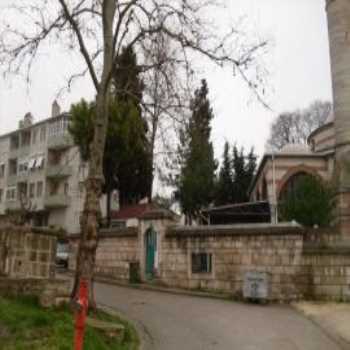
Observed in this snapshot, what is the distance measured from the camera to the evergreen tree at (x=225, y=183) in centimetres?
3623

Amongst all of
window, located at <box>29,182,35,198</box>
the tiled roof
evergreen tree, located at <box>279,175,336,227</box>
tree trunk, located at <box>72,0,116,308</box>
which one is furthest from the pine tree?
tree trunk, located at <box>72,0,116,308</box>

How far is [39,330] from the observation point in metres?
7.36

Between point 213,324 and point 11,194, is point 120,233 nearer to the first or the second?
point 213,324

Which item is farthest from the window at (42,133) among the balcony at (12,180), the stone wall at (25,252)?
the stone wall at (25,252)

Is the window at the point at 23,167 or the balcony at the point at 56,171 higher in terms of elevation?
the window at the point at 23,167

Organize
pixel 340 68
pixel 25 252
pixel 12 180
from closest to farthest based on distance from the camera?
pixel 25 252 < pixel 340 68 < pixel 12 180

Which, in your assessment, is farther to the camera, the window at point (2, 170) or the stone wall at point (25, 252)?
the window at point (2, 170)

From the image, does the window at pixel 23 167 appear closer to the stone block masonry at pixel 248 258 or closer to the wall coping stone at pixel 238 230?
the stone block masonry at pixel 248 258

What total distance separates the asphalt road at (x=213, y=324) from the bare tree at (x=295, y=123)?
117 ft

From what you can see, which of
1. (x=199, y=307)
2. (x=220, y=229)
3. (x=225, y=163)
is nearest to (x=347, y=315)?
(x=199, y=307)

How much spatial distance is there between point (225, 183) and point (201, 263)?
815 inches

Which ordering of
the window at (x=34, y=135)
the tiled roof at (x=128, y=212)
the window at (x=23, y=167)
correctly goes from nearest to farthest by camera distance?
1. the tiled roof at (x=128, y=212)
2. the window at (x=34, y=135)
3. the window at (x=23, y=167)

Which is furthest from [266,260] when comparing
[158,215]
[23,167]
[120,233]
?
[23,167]

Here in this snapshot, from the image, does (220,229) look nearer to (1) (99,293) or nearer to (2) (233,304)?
(2) (233,304)
